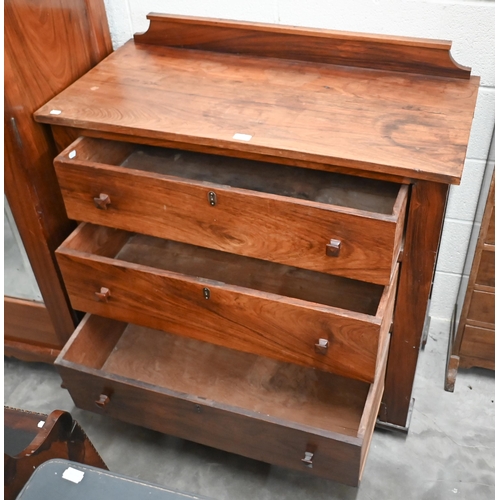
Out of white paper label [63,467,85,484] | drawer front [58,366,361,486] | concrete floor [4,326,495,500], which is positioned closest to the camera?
white paper label [63,467,85,484]

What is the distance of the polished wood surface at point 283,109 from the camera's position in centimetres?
114

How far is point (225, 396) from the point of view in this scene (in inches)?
58.9

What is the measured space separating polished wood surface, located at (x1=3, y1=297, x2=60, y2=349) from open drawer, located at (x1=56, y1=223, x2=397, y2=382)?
0.25 m

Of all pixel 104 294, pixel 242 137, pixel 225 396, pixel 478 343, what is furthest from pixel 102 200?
pixel 478 343

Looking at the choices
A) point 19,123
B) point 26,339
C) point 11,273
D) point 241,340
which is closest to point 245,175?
point 241,340

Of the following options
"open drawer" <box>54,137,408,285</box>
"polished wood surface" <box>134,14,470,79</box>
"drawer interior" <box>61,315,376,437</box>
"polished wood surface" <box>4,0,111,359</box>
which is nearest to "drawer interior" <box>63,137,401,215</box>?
"open drawer" <box>54,137,408,285</box>

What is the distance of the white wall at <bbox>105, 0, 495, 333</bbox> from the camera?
4.52ft

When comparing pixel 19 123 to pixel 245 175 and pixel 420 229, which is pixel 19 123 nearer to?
pixel 245 175

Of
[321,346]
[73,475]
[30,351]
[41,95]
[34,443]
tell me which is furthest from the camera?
[30,351]

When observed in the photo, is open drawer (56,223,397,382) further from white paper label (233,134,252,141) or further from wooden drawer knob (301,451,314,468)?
white paper label (233,134,252,141)

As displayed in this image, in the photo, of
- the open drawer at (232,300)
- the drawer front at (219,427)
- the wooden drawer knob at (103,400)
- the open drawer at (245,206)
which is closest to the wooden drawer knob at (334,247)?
the open drawer at (245,206)

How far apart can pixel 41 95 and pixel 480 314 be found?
1.14 metres

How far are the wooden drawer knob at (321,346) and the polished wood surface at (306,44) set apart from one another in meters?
0.62

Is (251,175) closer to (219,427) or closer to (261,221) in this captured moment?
(261,221)
